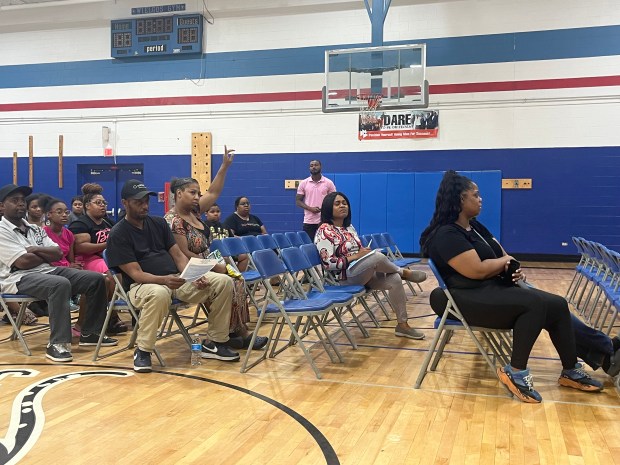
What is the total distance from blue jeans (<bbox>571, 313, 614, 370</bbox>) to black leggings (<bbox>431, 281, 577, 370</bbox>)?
0.57 feet

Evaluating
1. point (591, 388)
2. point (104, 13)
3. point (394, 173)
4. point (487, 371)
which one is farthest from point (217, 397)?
point (104, 13)

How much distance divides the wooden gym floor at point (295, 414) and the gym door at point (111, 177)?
30.4 feet

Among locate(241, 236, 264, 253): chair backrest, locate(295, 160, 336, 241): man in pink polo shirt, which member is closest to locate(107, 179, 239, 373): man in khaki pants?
locate(241, 236, 264, 253): chair backrest

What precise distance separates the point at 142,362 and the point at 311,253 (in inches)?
65.4

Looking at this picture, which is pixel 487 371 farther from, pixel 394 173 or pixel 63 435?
pixel 394 173

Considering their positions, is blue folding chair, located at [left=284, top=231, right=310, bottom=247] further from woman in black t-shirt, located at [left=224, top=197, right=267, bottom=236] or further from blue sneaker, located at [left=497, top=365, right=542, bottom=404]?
blue sneaker, located at [left=497, top=365, right=542, bottom=404]

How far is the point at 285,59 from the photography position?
39.4 ft

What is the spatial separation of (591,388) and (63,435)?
2.92 metres

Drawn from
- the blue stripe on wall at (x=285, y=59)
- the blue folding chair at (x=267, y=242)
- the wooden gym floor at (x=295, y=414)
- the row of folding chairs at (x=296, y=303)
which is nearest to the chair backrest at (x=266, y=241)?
the blue folding chair at (x=267, y=242)

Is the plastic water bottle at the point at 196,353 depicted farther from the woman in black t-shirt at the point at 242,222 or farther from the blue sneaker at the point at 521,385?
the woman in black t-shirt at the point at 242,222

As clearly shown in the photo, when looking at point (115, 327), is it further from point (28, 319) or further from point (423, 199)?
point (423, 199)

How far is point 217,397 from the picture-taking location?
131 inches

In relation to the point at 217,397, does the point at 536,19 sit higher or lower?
higher

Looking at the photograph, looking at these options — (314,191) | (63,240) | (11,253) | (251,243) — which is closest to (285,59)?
(314,191)
